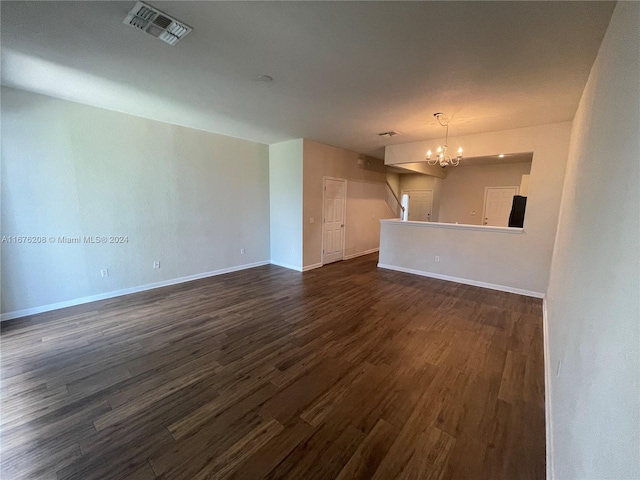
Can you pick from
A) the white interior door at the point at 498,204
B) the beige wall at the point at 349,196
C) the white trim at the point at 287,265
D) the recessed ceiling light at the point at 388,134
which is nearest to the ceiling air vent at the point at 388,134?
the recessed ceiling light at the point at 388,134

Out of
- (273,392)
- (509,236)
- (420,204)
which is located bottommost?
(273,392)

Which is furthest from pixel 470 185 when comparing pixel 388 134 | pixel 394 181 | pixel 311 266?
pixel 311 266

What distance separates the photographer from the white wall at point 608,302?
0.73 metres

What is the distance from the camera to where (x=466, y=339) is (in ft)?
9.53

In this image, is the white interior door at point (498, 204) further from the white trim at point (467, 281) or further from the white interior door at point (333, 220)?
the white interior door at point (333, 220)

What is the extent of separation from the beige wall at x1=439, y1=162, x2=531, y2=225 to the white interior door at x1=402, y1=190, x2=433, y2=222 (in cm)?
58

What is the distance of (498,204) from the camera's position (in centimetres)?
709

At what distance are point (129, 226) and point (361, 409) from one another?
4352 millimetres

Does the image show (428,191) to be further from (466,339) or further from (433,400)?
(433,400)

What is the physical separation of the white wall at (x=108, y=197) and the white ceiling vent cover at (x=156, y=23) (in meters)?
2.64

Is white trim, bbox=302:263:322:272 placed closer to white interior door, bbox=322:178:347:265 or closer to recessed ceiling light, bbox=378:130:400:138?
white interior door, bbox=322:178:347:265

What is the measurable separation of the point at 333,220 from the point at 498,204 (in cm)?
485

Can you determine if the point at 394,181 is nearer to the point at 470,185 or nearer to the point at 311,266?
the point at 470,185

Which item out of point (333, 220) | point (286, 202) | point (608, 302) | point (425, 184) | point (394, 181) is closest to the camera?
point (608, 302)
